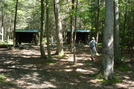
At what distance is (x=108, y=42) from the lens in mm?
6590

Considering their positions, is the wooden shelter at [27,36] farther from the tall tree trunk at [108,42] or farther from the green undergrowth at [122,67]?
the tall tree trunk at [108,42]

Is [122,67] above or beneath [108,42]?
beneath

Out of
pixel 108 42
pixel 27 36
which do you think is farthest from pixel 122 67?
pixel 27 36

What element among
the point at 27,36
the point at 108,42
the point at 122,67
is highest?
the point at 27,36

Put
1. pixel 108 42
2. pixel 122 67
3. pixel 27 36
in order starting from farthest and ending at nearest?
1. pixel 27 36
2. pixel 122 67
3. pixel 108 42

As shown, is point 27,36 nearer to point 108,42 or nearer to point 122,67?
point 122,67

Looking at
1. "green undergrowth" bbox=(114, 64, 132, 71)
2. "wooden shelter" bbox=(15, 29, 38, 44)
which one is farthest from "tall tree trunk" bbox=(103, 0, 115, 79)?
"wooden shelter" bbox=(15, 29, 38, 44)

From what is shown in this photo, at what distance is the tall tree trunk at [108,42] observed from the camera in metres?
6.57

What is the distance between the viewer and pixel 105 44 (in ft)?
21.9

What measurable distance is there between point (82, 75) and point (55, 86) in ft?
7.71

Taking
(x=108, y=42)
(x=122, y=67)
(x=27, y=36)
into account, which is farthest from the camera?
(x=27, y=36)

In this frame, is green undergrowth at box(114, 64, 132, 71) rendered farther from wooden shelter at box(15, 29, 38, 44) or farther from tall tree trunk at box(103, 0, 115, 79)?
wooden shelter at box(15, 29, 38, 44)

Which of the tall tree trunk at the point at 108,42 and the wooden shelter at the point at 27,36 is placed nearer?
the tall tree trunk at the point at 108,42

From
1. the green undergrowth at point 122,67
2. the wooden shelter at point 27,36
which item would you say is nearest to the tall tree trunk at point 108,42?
the green undergrowth at point 122,67
